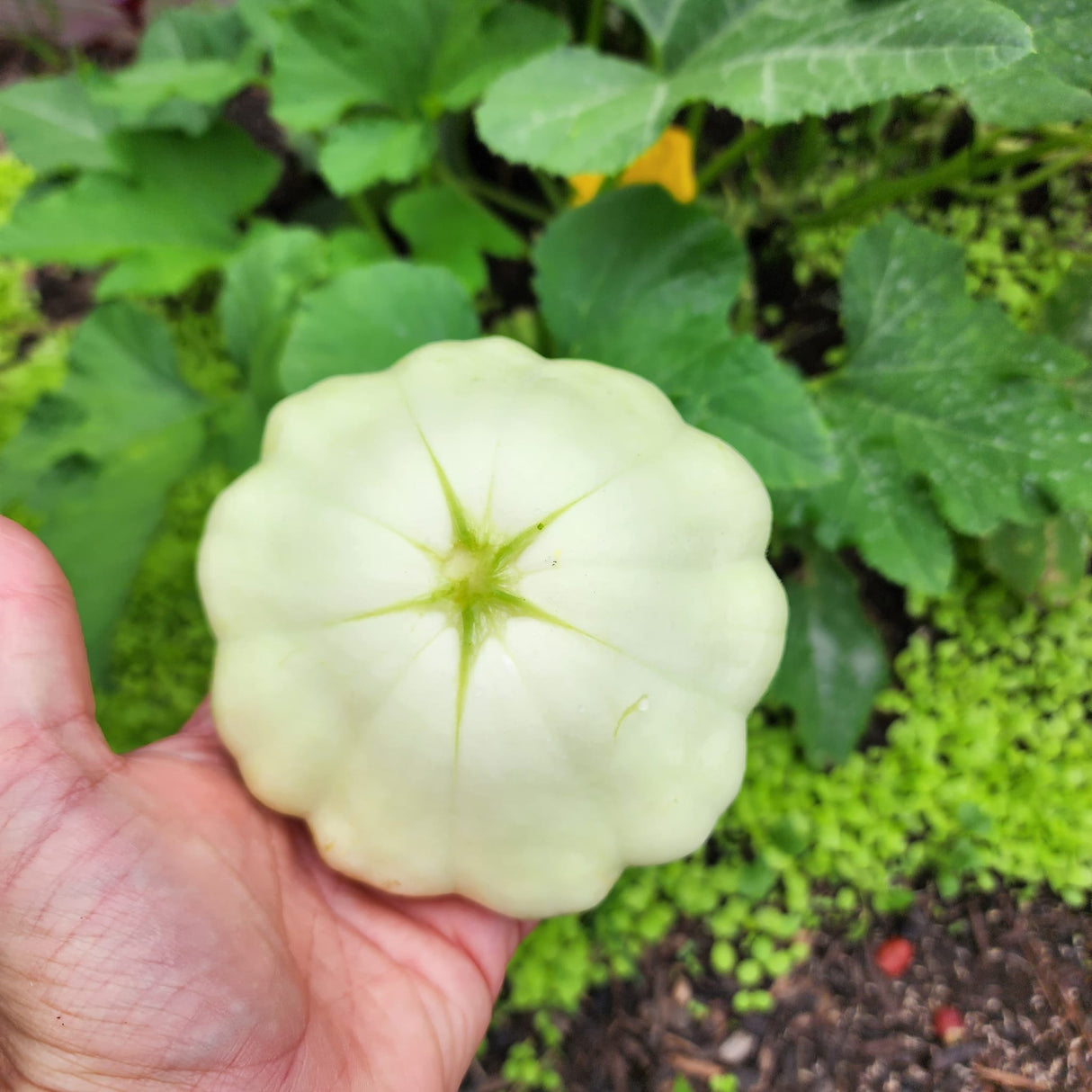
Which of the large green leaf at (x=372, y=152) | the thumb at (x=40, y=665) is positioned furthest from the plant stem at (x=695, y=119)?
the thumb at (x=40, y=665)

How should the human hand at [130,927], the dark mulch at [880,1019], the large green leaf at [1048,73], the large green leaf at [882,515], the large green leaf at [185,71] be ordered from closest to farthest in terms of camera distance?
the human hand at [130,927] < the large green leaf at [1048,73] < the large green leaf at [882,515] < the large green leaf at [185,71] < the dark mulch at [880,1019]

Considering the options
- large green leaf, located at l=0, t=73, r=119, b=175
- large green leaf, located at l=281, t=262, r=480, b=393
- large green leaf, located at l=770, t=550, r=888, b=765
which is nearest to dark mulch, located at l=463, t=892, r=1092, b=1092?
large green leaf, located at l=770, t=550, r=888, b=765

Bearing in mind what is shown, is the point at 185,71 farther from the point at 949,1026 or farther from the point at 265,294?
the point at 949,1026

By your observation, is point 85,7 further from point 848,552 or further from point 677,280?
point 848,552

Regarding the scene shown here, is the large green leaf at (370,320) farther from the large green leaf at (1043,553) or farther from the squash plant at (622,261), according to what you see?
the large green leaf at (1043,553)

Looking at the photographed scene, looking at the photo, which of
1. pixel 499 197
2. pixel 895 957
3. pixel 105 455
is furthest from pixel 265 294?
pixel 895 957
